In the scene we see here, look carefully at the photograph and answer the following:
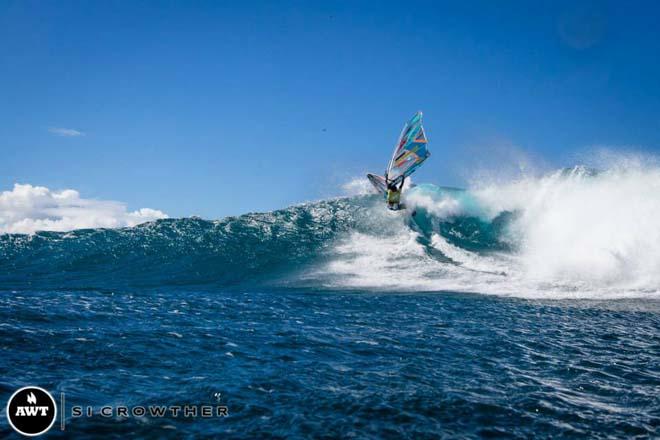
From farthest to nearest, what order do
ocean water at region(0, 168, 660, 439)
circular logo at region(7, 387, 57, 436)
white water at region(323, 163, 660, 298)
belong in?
white water at region(323, 163, 660, 298) → ocean water at region(0, 168, 660, 439) → circular logo at region(7, 387, 57, 436)

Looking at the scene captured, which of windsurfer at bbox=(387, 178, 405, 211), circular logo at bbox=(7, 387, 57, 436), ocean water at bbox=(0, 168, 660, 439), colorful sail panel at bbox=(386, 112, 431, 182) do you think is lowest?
circular logo at bbox=(7, 387, 57, 436)

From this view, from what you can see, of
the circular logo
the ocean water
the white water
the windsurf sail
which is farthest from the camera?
the windsurf sail

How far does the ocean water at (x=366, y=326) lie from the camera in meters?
6.09

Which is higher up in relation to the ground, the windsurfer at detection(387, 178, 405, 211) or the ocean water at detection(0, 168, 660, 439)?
the windsurfer at detection(387, 178, 405, 211)

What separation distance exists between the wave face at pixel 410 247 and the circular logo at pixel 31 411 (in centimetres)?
1240

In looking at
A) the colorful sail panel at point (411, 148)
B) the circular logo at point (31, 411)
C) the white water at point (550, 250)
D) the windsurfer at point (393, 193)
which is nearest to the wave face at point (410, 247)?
the white water at point (550, 250)

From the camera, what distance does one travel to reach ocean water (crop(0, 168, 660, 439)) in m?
6.09

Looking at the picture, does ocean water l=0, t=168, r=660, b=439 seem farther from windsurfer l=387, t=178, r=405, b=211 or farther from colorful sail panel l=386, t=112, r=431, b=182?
colorful sail panel l=386, t=112, r=431, b=182

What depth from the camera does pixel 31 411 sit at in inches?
227

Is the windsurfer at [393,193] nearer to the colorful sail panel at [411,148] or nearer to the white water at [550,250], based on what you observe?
the colorful sail panel at [411,148]

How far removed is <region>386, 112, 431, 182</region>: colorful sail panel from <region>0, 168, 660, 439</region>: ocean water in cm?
506

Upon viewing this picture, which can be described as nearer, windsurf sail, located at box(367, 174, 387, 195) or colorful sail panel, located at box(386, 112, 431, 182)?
colorful sail panel, located at box(386, 112, 431, 182)

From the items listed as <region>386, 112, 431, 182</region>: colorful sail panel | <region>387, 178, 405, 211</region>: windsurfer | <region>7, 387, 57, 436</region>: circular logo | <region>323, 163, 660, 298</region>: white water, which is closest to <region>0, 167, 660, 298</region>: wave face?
<region>323, 163, 660, 298</region>: white water

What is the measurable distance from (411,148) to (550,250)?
1035 cm
